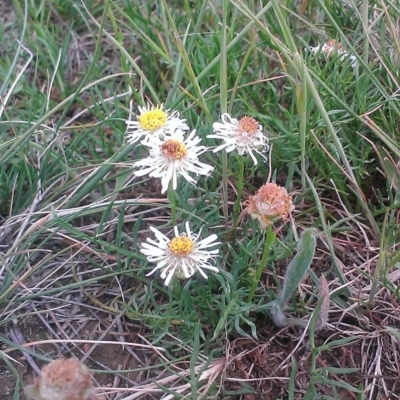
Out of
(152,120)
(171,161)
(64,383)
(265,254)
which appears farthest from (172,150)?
(64,383)

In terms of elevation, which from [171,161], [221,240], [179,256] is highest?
[171,161]

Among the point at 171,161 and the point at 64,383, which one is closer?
the point at 64,383

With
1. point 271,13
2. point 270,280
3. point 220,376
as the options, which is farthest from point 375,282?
point 271,13

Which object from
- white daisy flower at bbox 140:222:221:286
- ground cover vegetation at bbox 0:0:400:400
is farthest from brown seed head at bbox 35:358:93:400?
white daisy flower at bbox 140:222:221:286

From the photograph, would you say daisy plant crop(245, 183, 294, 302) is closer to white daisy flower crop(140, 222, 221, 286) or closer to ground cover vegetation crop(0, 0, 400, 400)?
ground cover vegetation crop(0, 0, 400, 400)

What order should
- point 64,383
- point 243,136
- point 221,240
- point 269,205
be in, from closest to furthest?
point 64,383, point 269,205, point 243,136, point 221,240

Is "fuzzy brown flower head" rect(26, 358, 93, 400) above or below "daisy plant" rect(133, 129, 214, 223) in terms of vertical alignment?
below

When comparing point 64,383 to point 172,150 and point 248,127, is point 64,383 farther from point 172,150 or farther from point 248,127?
point 248,127
